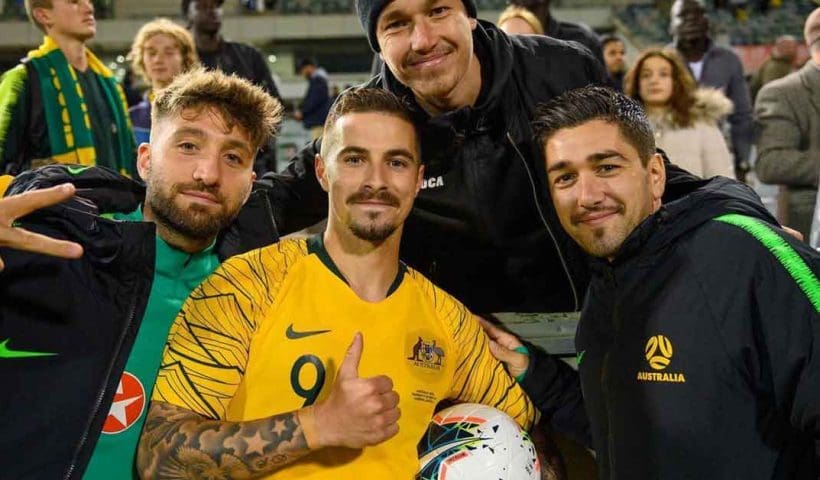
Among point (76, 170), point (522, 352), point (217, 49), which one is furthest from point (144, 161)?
point (217, 49)

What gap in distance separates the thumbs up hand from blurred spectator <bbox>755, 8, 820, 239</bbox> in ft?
10.4

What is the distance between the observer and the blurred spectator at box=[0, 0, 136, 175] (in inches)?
176

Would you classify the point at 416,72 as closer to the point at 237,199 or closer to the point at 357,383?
the point at 237,199

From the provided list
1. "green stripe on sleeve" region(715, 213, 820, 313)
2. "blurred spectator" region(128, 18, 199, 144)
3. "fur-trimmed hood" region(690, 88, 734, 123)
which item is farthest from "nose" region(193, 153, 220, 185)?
"fur-trimmed hood" region(690, 88, 734, 123)

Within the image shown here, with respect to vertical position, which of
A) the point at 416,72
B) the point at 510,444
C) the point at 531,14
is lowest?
the point at 510,444

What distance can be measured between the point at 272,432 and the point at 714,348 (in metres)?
1.14

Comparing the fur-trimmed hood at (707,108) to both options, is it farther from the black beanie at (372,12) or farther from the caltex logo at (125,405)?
the caltex logo at (125,405)

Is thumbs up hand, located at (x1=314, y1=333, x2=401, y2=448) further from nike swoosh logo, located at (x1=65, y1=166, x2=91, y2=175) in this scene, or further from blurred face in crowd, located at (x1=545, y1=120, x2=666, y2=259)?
nike swoosh logo, located at (x1=65, y1=166, x2=91, y2=175)

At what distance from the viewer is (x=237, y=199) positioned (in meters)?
2.75

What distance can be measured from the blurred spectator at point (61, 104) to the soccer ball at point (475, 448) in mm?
2872

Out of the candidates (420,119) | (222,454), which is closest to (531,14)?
(420,119)

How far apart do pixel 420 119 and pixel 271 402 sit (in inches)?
48.3

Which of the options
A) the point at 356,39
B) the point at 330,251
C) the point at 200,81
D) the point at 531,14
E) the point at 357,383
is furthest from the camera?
the point at 356,39

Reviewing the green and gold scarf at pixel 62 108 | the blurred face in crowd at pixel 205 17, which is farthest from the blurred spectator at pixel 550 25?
the green and gold scarf at pixel 62 108
